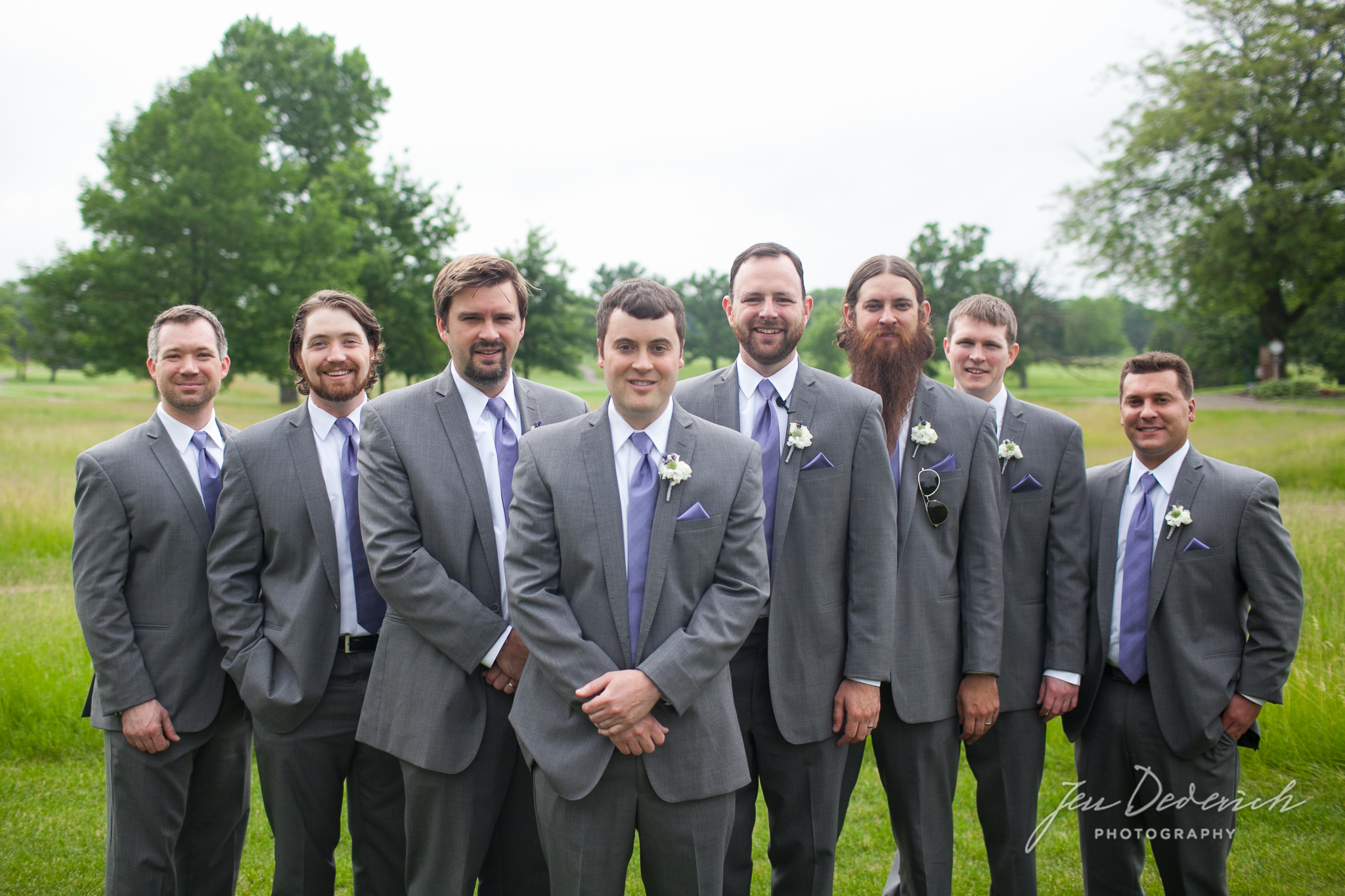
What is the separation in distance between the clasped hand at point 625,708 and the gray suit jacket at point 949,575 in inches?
54.1

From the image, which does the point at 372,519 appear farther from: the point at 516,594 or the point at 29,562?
the point at 29,562

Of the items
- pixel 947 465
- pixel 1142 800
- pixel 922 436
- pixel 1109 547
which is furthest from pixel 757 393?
pixel 1142 800

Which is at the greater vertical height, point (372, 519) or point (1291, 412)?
point (372, 519)

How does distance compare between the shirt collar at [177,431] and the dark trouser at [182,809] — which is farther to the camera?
the shirt collar at [177,431]

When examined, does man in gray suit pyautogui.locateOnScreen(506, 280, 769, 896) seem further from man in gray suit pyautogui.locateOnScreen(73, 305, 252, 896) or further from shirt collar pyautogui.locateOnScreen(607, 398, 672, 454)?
man in gray suit pyautogui.locateOnScreen(73, 305, 252, 896)

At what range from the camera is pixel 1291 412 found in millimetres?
25562

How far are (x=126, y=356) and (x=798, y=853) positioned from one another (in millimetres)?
29019

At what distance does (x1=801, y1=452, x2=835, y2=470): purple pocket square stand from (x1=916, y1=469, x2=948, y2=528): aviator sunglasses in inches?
20.6

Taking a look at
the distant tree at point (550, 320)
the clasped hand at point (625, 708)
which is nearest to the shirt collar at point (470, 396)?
the clasped hand at point (625, 708)

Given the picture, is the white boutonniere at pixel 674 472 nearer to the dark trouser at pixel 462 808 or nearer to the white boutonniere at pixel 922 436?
the dark trouser at pixel 462 808

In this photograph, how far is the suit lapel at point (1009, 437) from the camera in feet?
13.6

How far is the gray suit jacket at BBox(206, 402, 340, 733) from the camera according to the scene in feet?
11.7

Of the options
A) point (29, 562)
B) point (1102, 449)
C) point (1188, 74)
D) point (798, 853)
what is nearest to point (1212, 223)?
point (1188, 74)

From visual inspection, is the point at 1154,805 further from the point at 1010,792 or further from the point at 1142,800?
the point at 1010,792
